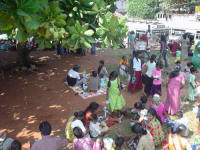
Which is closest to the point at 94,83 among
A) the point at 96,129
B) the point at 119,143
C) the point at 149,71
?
the point at 149,71

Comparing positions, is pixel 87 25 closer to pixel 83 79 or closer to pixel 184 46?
pixel 83 79

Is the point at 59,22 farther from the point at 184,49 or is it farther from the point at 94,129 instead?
the point at 184,49

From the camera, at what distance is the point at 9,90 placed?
7.54 meters

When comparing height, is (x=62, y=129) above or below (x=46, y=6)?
below

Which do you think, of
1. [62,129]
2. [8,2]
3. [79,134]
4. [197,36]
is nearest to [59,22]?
[8,2]

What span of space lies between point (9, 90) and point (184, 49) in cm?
853

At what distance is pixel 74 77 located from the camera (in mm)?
7453

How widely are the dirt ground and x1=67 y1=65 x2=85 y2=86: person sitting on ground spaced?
13.0 inches

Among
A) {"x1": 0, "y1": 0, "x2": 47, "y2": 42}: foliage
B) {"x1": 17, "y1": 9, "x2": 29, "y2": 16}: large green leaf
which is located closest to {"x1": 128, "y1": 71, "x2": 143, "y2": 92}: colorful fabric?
{"x1": 0, "y1": 0, "x2": 47, "y2": 42}: foliage

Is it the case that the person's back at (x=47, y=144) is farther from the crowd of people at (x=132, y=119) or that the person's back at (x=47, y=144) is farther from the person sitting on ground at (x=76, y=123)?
the person sitting on ground at (x=76, y=123)

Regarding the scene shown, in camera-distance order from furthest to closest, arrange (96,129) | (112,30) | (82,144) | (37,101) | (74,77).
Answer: (74,77)
(37,101)
(96,129)
(82,144)
(112,30)

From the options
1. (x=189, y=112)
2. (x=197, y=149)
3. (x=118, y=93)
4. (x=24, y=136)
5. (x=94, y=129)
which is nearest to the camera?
(x=197, y=149)

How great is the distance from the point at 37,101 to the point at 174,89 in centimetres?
426

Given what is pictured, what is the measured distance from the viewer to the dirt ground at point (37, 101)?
5.16 meters
